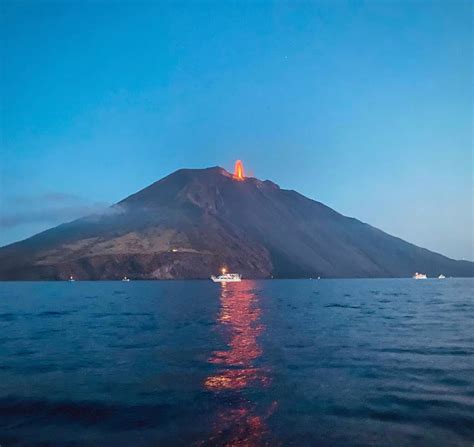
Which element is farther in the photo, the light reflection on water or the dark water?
the dark water

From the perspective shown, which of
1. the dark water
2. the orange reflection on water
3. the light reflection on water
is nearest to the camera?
the light reflection on water

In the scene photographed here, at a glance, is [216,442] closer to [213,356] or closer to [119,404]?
[119,404]

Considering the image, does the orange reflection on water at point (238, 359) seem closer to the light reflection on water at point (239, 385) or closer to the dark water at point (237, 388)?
the light reflection on water at point (239, 385)

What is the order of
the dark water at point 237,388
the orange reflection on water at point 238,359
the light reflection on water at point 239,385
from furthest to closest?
1. the orange reflection on water at point 238,359
2. the dark water at point 237,388
3. the light reflection on water at point 239,385

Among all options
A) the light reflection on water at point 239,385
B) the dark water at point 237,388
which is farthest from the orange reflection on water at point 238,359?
the dark water at point 237,388

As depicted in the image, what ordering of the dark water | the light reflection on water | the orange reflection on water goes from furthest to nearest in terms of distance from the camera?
the orange reflection on water → the dark water → the light reflection on water

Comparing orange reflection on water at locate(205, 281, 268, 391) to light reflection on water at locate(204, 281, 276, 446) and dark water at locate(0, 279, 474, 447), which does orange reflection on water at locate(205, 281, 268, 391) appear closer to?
light reflection on water at locate(204, 281, 276, 446)

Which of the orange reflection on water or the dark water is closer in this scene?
the dark water

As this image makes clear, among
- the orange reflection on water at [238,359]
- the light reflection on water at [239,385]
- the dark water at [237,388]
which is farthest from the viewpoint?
the orange reflection on water at [238,359]

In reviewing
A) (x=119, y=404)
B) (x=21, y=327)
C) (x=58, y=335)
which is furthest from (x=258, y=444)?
(x=21, y=327)

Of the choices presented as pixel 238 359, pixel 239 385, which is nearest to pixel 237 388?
pixel 239 385

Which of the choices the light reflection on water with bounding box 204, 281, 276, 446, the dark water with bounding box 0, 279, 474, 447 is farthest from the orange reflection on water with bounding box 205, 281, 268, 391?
the dark water with bounding box 0, 279, 474, 447

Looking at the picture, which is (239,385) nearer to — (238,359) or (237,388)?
(237,388)
